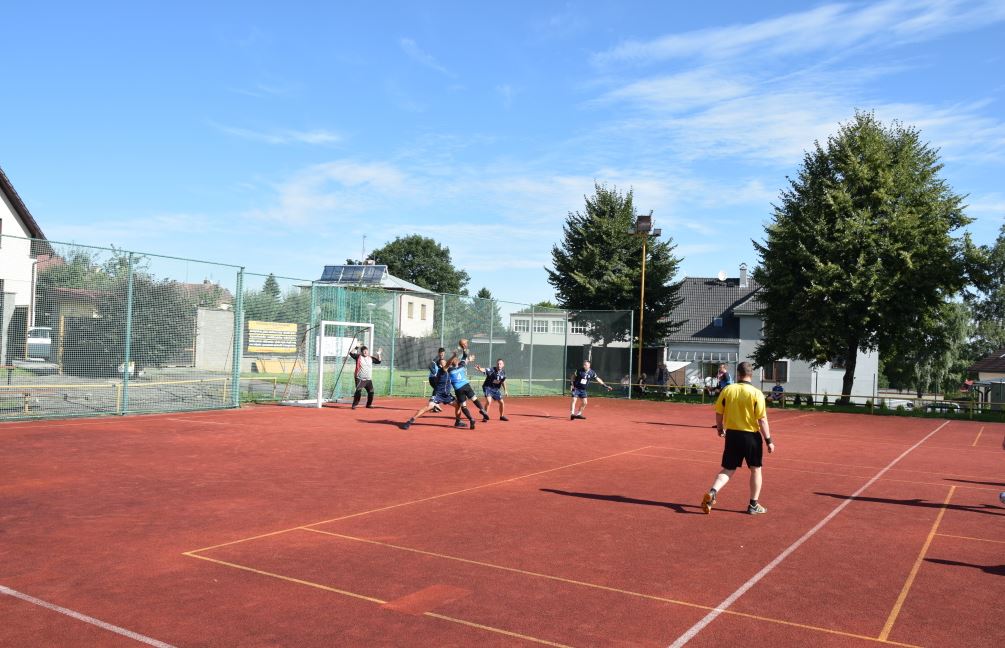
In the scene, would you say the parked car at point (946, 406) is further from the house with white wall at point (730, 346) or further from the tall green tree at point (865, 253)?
the house with white wall at point (730, 346)

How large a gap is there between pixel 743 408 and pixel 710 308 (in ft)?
177

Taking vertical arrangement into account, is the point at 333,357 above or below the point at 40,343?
below

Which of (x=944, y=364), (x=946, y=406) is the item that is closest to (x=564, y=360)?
(x=946, y=406)

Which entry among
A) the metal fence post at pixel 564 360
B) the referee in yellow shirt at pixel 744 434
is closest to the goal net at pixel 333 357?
the metal fence post at pixel 564 360

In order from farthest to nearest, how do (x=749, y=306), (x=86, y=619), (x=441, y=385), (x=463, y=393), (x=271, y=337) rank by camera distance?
(x=749, y=306) < (x=271, y=337) < (x=441, y=385) < (x=463, y=393) < (x=86, y=619)

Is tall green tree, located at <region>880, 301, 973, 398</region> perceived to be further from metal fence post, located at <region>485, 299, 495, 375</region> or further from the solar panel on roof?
the solar panel on roof

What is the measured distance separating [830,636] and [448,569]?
9.61 feet

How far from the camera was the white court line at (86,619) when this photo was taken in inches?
189

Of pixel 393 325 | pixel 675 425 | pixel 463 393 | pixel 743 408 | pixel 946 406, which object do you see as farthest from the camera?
pixel 946 406

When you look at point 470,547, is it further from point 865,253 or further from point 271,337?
point 865,253

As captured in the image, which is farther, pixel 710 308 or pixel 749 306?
pixel 710 308

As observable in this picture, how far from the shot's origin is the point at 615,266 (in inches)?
1658

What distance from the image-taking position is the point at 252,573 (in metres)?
6.26

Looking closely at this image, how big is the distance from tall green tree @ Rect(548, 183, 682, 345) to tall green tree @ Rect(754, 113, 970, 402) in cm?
741
